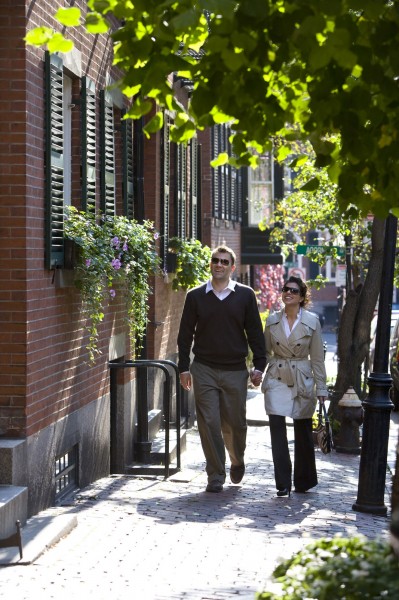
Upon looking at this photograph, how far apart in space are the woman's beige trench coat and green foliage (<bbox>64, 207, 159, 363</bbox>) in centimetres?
139

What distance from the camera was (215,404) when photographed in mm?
10945

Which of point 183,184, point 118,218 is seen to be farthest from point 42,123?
point 183,184

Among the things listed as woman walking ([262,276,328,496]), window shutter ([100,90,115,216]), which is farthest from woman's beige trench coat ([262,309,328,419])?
window shutter ([100,90,115,216])

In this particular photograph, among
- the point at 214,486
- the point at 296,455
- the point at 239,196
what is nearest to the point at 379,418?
the point at 296,455

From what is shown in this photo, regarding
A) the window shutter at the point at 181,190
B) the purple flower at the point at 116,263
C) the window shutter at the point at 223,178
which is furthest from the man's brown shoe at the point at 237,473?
the window shutter at the point at 223,178

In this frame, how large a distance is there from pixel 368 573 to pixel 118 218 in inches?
319

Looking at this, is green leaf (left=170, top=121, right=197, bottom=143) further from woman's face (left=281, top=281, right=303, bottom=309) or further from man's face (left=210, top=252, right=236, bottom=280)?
woman's face (left=281, top=281, right=303, bottom=309)

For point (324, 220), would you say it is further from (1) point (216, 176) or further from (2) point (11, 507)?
(2) point (11, 507)

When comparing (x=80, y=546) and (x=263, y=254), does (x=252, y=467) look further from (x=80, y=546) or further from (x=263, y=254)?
(x=263, y=254)

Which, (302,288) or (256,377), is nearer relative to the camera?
(256,377)

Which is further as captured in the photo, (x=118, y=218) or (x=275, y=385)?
(x=118, y=218)

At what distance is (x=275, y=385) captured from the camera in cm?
1105

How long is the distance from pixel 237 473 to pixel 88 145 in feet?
9.70

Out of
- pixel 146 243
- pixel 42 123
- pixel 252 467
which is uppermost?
pixel 42 123
